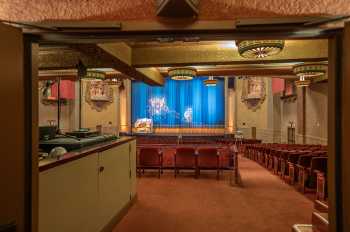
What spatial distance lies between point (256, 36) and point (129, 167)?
10.7ft

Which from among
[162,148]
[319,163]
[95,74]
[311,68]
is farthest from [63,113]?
[319,163]

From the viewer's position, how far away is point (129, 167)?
4.37 metres

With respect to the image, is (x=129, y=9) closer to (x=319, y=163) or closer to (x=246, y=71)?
(x=319, y=163)

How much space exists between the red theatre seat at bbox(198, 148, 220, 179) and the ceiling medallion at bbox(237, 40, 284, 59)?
2613 millimetres

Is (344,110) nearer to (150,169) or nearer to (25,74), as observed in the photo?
(25,74)

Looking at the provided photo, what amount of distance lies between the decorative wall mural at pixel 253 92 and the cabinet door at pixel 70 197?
43.3 ft

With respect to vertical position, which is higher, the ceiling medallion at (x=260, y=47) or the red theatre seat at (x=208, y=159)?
the ceiling medallion at (x=260, y=47)

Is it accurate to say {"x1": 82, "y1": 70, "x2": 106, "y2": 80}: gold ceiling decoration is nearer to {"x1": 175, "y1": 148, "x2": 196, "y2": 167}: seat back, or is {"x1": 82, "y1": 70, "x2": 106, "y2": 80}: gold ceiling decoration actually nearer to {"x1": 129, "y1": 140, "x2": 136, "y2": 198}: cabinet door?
{"x1": 175, "y1": 148, "x2": 196, "y2": 167}: seat back

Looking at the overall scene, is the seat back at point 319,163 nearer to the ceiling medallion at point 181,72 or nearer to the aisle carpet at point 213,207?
the aisle carpet at point 213,207

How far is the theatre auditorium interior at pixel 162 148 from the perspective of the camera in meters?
1.51

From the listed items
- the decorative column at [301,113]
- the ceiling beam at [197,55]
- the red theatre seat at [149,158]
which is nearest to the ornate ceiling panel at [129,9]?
the ceiling beam at [197,55]

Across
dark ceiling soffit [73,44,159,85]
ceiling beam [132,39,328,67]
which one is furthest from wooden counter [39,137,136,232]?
ceiling beam [132,39,328,67]

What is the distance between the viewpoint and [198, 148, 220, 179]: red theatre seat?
6.43m

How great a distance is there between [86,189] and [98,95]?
45.7 ft
